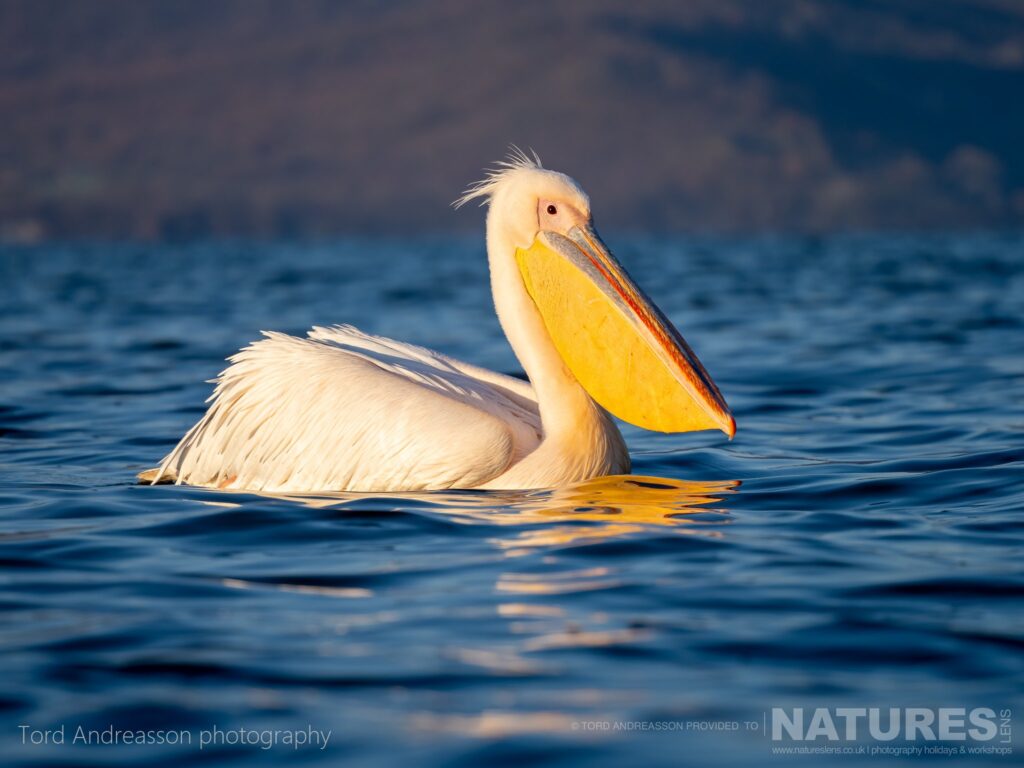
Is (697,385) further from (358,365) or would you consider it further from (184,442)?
(184,442)

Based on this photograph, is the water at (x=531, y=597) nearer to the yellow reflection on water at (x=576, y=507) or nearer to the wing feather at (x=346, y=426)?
the yellow reflection on water at (x=576, y=507)

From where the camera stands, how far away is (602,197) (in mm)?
193500

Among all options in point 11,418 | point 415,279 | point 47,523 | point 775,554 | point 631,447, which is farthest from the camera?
point 415,279

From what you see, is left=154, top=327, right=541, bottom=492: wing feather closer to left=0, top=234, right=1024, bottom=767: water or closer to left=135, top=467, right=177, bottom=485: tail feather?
left=135, top=467, right=177, bottom=485: tail feather

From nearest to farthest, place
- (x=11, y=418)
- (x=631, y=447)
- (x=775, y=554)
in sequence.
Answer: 1. (x=775, y=554)
2. (x=631, y=447)
3. (x=11, y=418)

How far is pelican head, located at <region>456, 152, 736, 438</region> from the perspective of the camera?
5203 mm

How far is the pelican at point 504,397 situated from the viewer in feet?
16.9

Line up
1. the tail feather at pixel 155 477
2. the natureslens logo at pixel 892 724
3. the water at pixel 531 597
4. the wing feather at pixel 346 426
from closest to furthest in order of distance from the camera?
the natureslens logo at pixel 892 724 < the water at pixel 531 597 < the wing feather at pixel 346 426 < the tail feather at pixel 155 477

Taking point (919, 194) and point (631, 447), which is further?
point (919, 194)

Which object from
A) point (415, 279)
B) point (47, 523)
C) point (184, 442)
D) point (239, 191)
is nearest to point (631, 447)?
point (184, 442)

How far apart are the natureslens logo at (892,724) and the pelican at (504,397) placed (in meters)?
2.09

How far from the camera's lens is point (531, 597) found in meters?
3.83

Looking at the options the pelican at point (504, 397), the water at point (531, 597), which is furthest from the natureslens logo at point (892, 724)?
the pelican at point (504, 397)

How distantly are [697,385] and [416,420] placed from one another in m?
1.03
